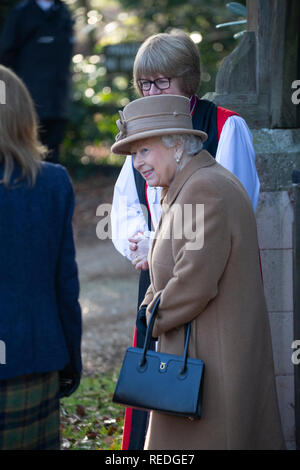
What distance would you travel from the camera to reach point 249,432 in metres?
2.61

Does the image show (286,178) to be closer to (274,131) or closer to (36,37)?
(274,131)

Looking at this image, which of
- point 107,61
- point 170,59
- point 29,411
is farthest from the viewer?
point 107,61

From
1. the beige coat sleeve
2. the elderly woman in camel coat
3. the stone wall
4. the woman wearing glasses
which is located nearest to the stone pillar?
the stone wall

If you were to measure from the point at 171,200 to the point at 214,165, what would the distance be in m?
0.21

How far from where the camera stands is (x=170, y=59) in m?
3.21

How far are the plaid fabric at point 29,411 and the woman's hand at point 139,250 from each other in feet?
2.40

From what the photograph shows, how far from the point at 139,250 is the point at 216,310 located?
82 centimetres

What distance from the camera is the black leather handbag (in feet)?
8.14

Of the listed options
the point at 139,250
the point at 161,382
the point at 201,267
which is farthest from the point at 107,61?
the point at 161,382

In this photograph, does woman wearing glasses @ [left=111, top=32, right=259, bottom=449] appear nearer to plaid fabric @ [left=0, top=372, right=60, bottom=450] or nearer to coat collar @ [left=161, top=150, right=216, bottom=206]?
coat collar @ [left=161, top=150, right=216, bottom=206]

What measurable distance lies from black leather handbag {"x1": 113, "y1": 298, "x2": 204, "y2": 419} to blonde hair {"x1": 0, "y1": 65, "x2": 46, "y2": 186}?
715 millimetres

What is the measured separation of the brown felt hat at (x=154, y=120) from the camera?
277 centimetres

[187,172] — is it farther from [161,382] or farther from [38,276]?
[161,382]

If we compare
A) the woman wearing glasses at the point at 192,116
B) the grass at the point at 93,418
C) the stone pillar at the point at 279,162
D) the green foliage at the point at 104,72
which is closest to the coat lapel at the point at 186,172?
the woman wearing glasses at the point at 192,116
